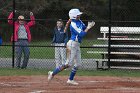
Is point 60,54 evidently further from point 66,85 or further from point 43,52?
point 43,52

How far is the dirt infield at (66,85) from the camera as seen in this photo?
470 inches

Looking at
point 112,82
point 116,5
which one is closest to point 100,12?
point 116,5

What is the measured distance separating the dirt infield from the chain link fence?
3.02 meters

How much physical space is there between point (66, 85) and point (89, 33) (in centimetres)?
1172

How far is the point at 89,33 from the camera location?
2478cm

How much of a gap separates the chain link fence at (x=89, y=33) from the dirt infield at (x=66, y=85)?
3018 millimetres

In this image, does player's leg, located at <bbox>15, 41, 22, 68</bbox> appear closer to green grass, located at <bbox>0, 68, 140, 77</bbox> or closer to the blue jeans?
the blue jeans

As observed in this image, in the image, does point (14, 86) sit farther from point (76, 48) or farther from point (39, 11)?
point (39, 11)

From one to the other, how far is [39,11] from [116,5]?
3.85 metres

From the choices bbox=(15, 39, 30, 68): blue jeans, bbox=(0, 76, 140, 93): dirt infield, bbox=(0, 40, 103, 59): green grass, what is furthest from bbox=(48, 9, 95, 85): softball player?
bbox=(0, 40, 103, 59): green grass

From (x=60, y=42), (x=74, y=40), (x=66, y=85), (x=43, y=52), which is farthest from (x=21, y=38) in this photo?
(x=43, y=52)

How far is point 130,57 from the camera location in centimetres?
1842

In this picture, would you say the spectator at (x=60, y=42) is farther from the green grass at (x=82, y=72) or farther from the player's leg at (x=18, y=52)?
the player's leg at (x=18, y=52)

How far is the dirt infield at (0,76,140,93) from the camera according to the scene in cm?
1194
